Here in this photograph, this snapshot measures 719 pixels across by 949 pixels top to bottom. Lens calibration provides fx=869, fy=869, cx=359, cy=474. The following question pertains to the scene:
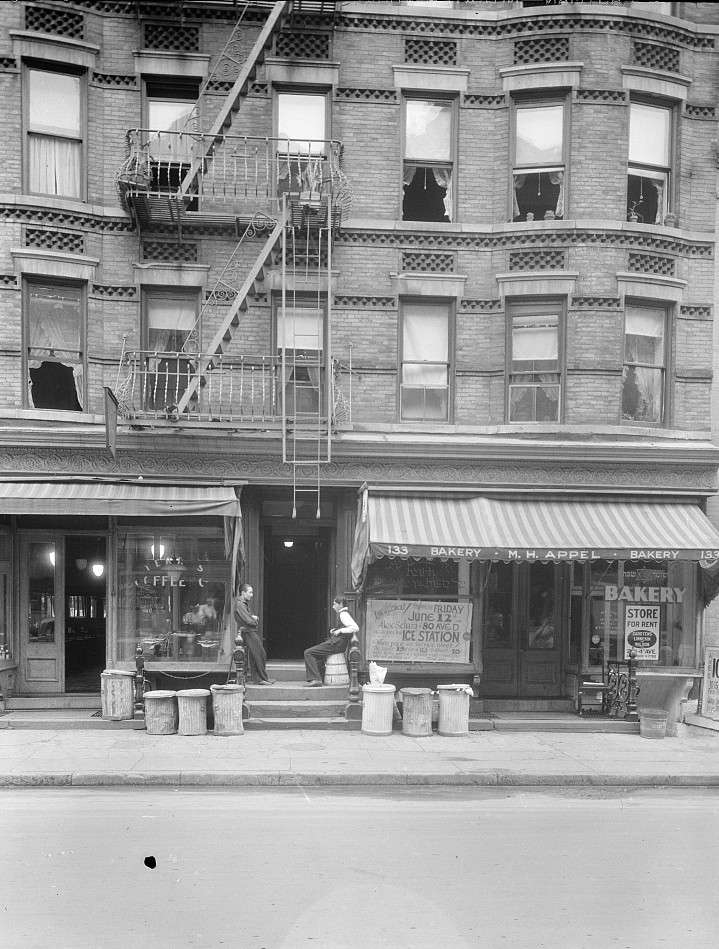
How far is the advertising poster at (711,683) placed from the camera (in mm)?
13891

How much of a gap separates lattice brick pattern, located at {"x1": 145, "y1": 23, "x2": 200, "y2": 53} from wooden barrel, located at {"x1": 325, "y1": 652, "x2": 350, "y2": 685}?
10.3 m

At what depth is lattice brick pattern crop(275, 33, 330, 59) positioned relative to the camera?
14578mm

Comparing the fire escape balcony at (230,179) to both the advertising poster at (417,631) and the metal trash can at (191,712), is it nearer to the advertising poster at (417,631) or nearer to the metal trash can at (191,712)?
the advertising poster at (417,631)

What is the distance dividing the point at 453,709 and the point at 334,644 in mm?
2191

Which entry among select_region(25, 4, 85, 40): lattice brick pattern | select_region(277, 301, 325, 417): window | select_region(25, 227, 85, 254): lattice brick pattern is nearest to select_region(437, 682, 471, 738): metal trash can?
select_region(277, 301, 325, 417): window

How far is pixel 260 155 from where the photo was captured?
14617mm

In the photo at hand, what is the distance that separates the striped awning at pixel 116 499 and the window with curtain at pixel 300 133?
5286 mm

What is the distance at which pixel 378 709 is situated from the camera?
42.7ft

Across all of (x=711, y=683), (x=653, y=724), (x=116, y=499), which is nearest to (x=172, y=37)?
(x=116, y=499)

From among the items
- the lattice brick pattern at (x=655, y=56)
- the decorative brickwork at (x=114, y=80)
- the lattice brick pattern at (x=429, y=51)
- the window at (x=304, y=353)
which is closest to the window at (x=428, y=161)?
the lattice brick pattern at (x=429, y=51)

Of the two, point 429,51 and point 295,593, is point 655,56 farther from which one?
point 295,593

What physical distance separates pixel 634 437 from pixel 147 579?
849 centimetres

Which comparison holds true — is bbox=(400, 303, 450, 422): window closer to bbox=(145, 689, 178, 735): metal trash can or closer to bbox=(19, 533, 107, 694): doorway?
bbox=(19, 533, 107, 694): doorway

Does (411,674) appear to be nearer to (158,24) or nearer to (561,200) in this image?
(561,200)
